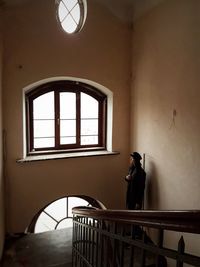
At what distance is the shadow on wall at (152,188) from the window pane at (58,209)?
1.32 m

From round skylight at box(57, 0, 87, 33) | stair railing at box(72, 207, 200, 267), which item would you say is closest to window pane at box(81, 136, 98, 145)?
round skylight at box(57, 0, 87, 33)

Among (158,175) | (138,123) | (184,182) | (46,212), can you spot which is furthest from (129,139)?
(46,212)

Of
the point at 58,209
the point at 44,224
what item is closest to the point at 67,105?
the point at 58,209

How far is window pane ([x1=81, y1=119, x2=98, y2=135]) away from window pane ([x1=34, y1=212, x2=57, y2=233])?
4.68ft

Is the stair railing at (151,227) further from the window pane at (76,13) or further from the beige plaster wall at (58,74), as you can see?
the window pane at (76,13)

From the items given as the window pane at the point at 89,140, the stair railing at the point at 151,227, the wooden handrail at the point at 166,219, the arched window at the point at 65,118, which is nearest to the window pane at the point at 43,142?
the arched window at the point at 65,118

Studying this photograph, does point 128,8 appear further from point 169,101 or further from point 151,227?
point 151,227

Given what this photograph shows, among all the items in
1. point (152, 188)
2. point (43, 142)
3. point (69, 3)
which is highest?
point (69, 3)

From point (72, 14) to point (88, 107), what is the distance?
134 centimetres

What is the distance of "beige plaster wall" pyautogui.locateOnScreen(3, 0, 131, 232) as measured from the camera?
3205 mm

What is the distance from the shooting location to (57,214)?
3977mm

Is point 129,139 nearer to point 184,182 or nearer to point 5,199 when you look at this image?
point 184,182

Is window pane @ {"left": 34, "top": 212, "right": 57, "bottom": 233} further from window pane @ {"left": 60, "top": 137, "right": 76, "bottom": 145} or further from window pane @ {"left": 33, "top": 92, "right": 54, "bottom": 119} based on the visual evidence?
window pane @ {"left": 33, "top": 92, "right": 54, "bottom": 119}

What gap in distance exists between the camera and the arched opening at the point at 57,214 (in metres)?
3.82
